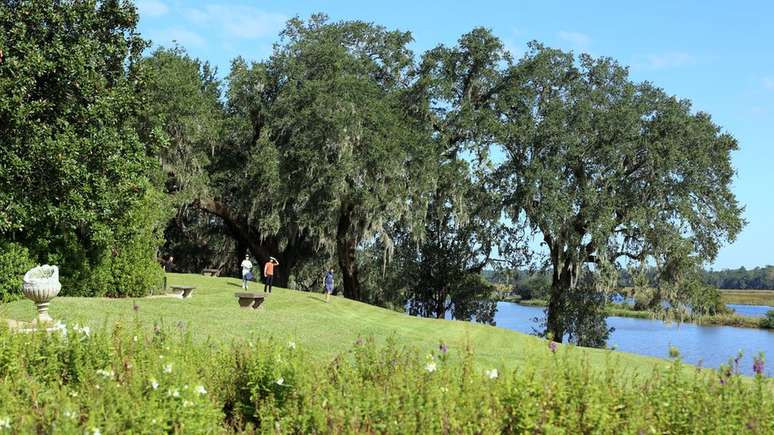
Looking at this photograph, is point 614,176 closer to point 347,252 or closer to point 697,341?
point 347,252

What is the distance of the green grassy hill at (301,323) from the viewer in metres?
14.4

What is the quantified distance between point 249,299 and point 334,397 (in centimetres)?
1565

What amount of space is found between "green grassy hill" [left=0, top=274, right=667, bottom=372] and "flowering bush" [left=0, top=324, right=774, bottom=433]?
9.74 feet

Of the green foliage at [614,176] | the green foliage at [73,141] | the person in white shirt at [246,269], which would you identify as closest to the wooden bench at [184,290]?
the green foliage at [73,141]

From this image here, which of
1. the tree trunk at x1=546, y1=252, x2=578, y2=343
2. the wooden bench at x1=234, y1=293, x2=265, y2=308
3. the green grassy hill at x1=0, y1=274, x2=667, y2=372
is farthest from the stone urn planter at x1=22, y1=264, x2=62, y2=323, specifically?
the tree trunk at x1=546, y1=252, x2=578, y2=343

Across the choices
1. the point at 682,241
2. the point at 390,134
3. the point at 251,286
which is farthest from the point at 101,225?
the point at 682,241

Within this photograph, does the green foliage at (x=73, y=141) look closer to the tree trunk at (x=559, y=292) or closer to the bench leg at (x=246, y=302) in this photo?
the bench leg at (x=246, y=302)

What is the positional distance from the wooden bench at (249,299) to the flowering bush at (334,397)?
13369 millimetres

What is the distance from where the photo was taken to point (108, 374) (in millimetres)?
6668

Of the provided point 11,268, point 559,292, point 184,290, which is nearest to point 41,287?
point 11,268

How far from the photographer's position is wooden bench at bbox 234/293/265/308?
21.3m

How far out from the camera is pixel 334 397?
6.19 meters

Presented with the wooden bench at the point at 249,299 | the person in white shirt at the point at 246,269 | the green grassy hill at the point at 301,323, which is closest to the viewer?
the green grassy hill at the point at 301,323

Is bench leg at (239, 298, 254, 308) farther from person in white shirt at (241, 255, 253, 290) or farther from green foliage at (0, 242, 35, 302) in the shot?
green foliage at (0, 242, 35, 302)
